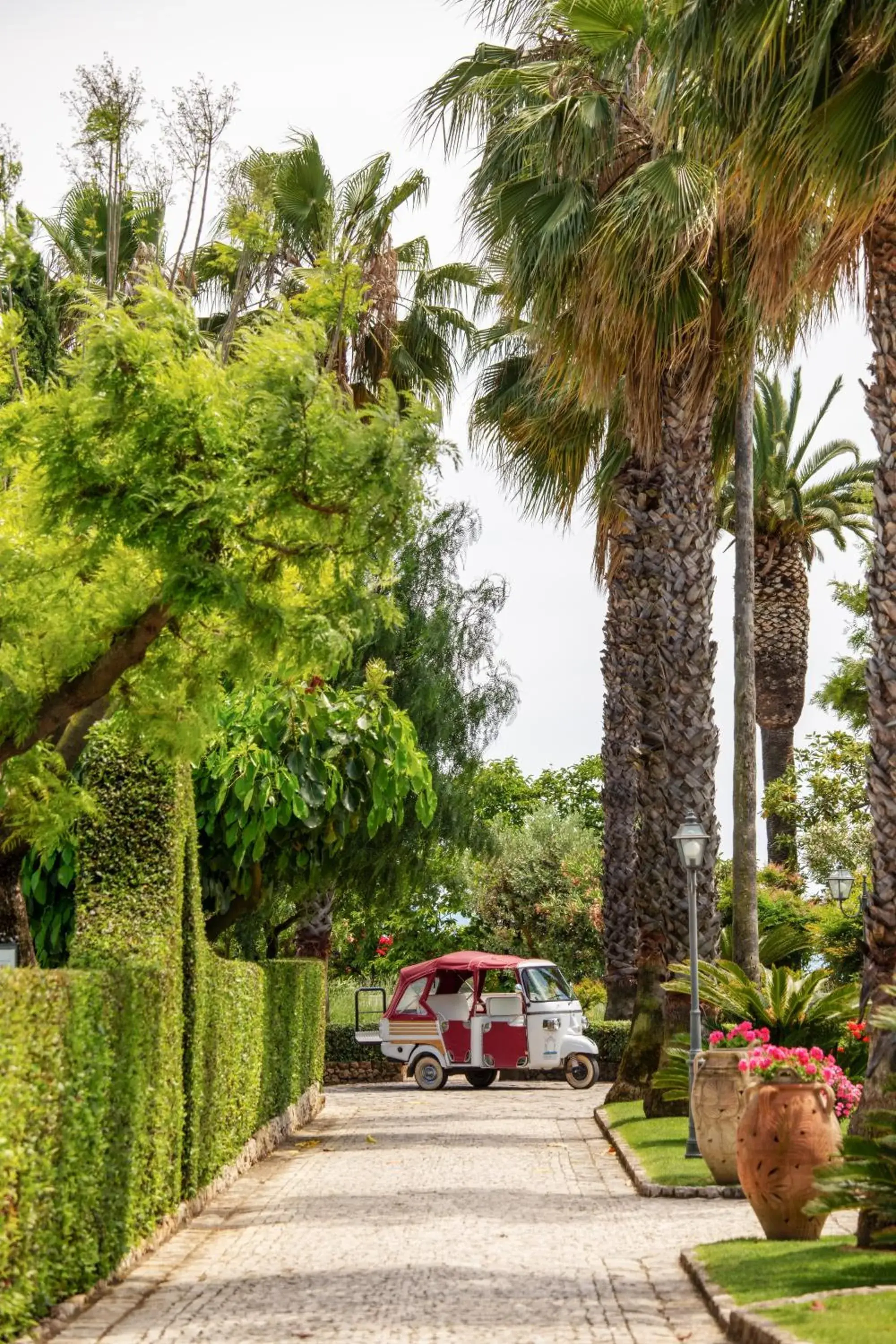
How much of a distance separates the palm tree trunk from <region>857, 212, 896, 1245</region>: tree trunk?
25693 millimetres

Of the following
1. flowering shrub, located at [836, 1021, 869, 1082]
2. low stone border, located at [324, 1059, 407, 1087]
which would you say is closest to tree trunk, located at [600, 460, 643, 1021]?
low stone border, located at [324, 1059, 407, 1087]

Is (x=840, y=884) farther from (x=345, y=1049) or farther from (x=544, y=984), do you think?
(x=345, y=1049)

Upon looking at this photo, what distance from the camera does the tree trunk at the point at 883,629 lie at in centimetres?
1035

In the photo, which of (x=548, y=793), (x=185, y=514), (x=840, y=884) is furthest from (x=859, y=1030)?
(x=548, y=793)

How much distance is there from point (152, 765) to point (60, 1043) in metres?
3.70

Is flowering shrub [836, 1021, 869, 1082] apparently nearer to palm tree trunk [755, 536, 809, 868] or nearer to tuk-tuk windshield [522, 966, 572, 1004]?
tuk-tuk windshield [522, 966, 572, 1004]

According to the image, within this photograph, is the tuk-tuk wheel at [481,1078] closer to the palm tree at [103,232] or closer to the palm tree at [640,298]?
the palm tree at [640,298]

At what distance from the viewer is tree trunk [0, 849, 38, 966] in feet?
37.0

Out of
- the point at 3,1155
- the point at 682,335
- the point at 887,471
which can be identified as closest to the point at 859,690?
the point at 682,335

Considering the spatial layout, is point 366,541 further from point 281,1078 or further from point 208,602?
point 281,1078

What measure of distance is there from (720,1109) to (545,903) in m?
25.9

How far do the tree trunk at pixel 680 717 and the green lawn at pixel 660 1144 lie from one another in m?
0.82

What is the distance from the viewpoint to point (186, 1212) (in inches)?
447

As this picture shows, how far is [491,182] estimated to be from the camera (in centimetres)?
1777
